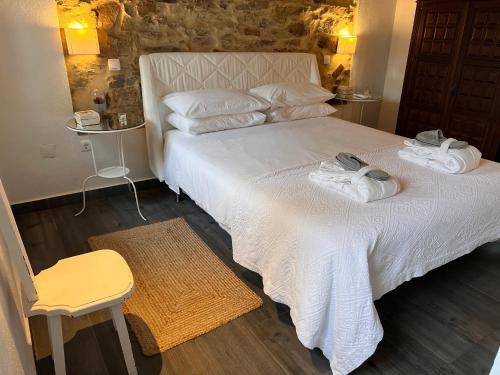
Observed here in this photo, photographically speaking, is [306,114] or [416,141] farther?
[306,114]

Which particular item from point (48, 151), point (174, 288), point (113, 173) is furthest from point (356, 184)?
point (48, 151)

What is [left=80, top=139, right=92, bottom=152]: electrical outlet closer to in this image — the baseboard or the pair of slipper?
the baseboard

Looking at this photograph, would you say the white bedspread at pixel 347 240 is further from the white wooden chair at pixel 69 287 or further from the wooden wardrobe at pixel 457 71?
the wooden wardrobe at pixel 457 71

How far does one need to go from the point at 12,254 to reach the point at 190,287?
108 centimetres

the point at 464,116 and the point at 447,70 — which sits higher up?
the point at 447,70

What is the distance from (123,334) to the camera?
1403 millimetres

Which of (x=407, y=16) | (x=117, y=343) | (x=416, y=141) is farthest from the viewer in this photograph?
(x=407, y=16)

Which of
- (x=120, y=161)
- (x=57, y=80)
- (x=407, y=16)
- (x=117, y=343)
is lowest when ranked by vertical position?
(x=117, y=343)

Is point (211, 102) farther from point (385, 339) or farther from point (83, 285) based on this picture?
point (385, 339)

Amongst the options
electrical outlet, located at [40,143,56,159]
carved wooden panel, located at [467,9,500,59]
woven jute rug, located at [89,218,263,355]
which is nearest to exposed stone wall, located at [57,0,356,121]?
electrical outlet, located at [40,143,56,159]

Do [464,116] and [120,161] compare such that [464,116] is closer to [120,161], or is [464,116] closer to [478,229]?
[478,229]

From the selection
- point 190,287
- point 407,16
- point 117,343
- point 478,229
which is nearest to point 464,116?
point 407,16

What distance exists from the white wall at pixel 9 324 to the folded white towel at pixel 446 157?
2179 millimetres

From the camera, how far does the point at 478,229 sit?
188cm
